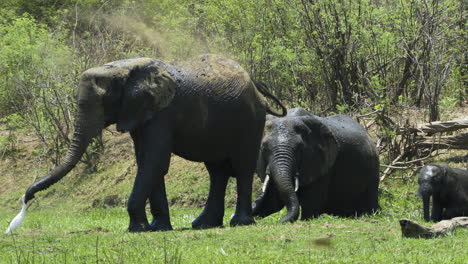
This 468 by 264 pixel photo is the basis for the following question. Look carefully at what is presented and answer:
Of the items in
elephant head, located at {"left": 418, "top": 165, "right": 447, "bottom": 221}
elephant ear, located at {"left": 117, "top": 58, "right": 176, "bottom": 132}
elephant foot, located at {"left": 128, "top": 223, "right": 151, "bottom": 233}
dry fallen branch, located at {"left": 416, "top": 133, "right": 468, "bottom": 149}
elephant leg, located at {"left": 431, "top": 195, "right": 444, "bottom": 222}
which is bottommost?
dry fallen branch, located at {"left": 416, "top": 133, "right": 468, "bottom": 149}

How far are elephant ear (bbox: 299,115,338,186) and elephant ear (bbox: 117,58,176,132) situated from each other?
307cm

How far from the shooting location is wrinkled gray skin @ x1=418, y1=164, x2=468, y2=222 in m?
13.0

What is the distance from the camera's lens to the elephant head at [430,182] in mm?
12891

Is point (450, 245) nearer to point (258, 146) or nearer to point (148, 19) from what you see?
point (258, 146)

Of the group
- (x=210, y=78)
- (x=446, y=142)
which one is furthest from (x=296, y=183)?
(x=446, y=142)

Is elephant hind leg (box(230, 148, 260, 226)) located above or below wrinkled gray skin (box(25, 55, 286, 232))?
below

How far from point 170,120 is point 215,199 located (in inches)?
67.6

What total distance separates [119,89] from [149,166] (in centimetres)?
108

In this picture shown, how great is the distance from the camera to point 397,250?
8.06 meters

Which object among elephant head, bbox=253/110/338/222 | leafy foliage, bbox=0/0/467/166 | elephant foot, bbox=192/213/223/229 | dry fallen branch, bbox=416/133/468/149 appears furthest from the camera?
leafy foliage, bbox=0/0/467/166

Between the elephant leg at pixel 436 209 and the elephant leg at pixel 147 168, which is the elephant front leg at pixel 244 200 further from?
the elephant leg at pixel 436 209

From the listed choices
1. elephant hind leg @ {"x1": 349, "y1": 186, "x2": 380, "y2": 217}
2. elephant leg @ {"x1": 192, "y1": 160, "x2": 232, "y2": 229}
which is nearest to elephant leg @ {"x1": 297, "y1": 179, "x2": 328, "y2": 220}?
elephant hind leg @ {"x1": 349, "y1": 186, "x2": 380, "y2": 217}

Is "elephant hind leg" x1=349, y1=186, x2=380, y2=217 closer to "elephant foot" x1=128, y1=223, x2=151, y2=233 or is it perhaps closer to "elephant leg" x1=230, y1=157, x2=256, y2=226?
"elephant leg" x1=230, y1=157, x2=256, y2=226

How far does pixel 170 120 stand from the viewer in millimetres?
10852
